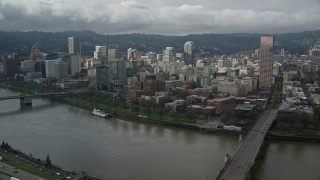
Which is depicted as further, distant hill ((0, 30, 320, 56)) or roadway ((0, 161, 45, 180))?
distant hill ((0, 30, 320, 56))

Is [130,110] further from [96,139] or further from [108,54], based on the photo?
[108,54]

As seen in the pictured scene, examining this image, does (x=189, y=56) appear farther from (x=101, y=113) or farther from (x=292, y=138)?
(x=292, y=138)

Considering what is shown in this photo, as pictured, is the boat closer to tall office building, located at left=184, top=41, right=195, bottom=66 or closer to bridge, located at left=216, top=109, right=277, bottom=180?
bridge, located at left=216, top=109, right=277, bottom=180

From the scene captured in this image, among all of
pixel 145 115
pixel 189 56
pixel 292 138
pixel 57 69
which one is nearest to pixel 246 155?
pixel 292 138

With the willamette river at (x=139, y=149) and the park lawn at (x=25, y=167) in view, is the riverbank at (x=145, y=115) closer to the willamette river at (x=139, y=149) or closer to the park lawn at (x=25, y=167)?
the willamette river at (x=139, y=149)

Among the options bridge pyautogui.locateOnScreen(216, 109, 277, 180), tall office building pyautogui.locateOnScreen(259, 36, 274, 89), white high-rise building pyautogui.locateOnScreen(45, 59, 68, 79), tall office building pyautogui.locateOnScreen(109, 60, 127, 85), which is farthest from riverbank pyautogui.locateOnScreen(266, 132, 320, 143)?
white high-rise building pyautogui.locateOnScreen(45, 59, 68, 79)

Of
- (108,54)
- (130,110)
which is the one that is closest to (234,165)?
(130,110)

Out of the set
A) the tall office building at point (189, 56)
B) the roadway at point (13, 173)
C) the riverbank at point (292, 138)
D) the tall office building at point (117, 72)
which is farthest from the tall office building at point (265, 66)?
the roadway at point (13, 173)
